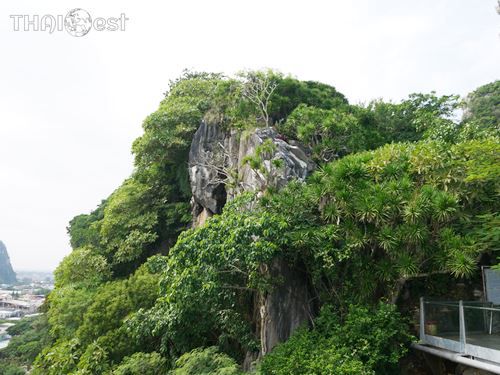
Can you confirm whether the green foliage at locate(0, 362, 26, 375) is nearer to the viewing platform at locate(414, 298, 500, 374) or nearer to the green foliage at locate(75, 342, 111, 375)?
the green foliage at locate(75, 342, 111, 375)

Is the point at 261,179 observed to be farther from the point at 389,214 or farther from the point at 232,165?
the point at 389,214

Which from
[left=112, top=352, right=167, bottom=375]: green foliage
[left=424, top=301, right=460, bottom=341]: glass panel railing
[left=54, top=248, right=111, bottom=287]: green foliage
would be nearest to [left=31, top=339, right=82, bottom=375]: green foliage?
[left=112, top=352, right=167, bottom=375]: green foliage

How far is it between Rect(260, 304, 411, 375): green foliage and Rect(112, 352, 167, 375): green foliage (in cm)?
313

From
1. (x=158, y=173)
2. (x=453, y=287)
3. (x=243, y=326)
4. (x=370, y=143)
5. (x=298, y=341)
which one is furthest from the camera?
(x=158, y=173)

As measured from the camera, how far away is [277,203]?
8.27 m

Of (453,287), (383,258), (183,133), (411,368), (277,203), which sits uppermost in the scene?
(183,133)

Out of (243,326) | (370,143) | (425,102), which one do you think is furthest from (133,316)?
(425,102)

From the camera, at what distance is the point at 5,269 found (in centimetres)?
16000

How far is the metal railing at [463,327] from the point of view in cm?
571

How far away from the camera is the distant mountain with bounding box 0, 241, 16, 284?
153 meters

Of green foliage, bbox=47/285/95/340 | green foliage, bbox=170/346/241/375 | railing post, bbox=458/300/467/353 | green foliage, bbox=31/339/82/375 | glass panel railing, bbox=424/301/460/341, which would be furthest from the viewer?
green foliage, bbox=47/285/95/340

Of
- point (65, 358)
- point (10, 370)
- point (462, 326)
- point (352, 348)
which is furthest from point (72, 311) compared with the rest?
point (10, 370)

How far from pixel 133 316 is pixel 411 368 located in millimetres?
6825

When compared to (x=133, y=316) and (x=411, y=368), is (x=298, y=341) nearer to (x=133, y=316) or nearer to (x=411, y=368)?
(x=411, y=368)
